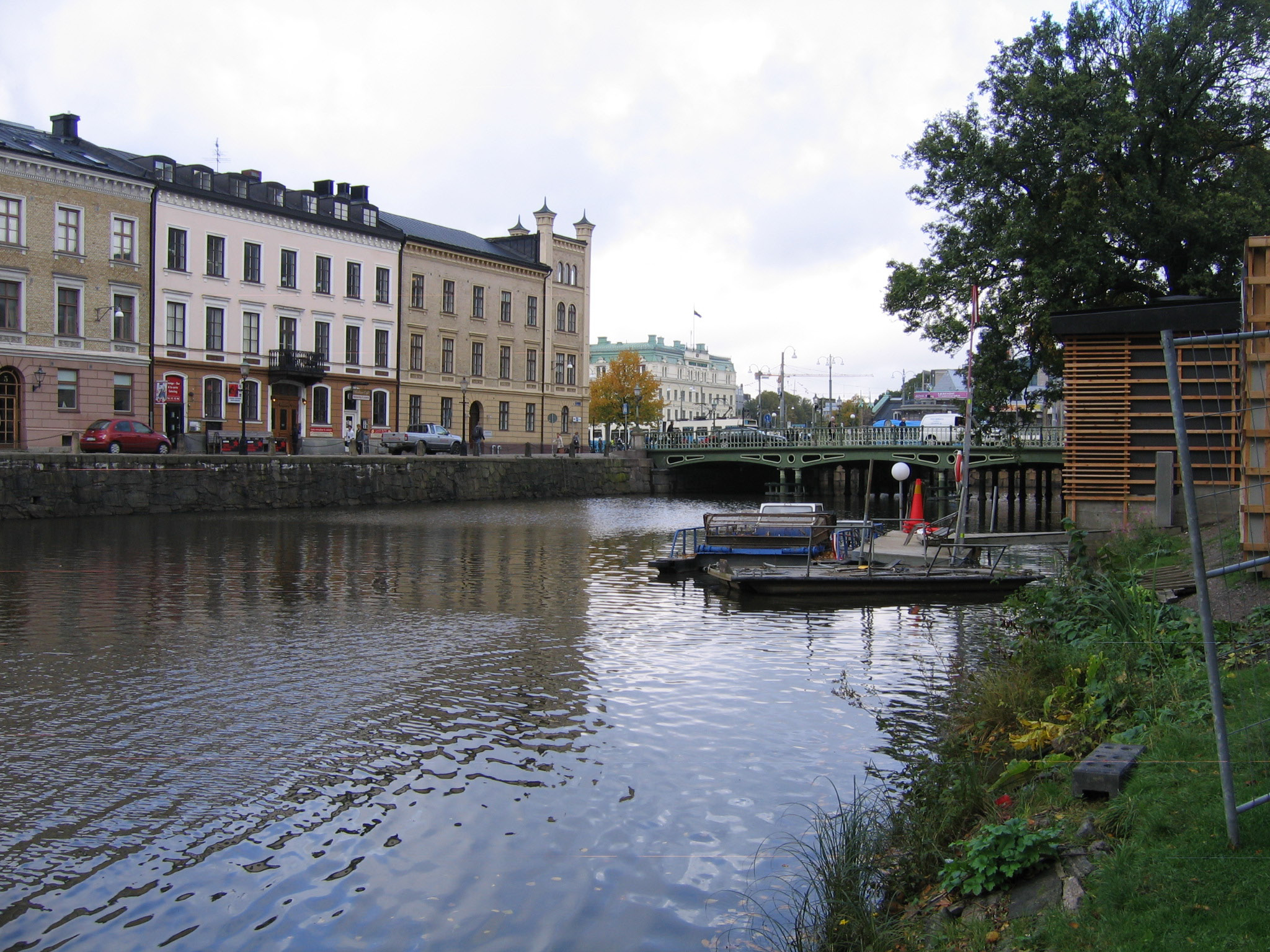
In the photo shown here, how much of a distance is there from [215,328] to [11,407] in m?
10.7

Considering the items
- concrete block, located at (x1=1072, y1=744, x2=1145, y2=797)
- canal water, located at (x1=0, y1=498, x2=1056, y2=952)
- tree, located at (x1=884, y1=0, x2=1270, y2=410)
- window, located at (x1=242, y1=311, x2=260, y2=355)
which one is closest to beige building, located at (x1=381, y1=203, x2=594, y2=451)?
window, located at (x1=242, y1=311, x2=260, y2=355)

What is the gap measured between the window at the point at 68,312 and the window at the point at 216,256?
7.08m

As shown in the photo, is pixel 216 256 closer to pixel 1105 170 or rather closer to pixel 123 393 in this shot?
pixel 123 393

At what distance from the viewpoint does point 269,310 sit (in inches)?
2154

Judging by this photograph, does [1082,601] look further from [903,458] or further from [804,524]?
[903,458]

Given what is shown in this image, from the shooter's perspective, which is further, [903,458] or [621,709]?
[903,458]

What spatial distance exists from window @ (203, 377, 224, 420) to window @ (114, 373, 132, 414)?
387 centimetres

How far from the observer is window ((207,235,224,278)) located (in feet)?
169

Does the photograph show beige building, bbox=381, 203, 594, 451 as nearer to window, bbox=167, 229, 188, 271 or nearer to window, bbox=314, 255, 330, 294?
window, bbox=314, 255, 330, 294

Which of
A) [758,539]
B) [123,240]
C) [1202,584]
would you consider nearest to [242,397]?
[123,240]

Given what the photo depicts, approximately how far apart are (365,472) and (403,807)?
39.8 m

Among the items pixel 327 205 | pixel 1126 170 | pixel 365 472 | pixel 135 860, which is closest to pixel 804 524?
pixel 1126 170

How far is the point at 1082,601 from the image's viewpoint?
11.2 meters

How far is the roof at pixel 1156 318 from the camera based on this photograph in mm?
18547
